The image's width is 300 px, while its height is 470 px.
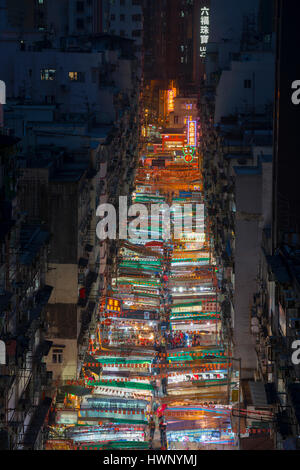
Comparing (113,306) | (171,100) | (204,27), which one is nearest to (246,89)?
(113,306)

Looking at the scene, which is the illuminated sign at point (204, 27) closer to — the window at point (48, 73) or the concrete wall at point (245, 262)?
the window at point (48, 73)

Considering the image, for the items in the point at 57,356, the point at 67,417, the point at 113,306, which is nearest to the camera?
the point at 67,417

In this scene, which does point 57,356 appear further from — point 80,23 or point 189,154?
point 189,154

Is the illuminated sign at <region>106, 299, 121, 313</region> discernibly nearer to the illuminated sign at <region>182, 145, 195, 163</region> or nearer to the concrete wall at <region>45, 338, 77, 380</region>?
the concrete wall at <region>45, 338, 77, 380</region>

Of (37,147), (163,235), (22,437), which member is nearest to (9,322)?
(22,437)
